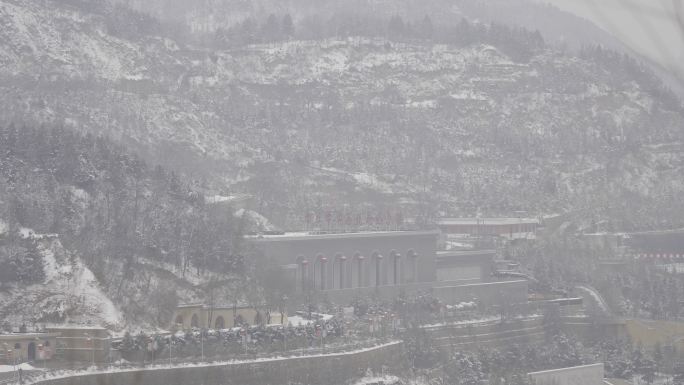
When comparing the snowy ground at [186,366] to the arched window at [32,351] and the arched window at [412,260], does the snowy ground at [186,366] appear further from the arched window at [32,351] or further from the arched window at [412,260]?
the arched window at [412,260]

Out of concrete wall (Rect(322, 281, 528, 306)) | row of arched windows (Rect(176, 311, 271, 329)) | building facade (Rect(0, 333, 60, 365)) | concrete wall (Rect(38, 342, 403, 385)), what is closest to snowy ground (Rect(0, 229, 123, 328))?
building facade (Rect(0, 333, 60, 365))

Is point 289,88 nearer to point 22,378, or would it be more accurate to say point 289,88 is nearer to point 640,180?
point 640,180

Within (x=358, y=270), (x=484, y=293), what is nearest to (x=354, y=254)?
(x=358, y=270)

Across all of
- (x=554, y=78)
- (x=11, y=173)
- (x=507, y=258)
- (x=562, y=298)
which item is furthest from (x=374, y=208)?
(x=11, y=173)

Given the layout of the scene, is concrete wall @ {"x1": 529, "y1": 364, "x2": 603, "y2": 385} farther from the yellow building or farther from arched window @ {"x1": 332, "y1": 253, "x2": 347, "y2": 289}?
arched window @ {"x1": 332, "y1": 253, "x2": 347, "y2": 289}

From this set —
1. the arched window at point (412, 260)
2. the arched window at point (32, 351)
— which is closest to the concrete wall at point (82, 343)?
the arched window at point (32, 351)

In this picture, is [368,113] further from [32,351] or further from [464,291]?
[32,351]
